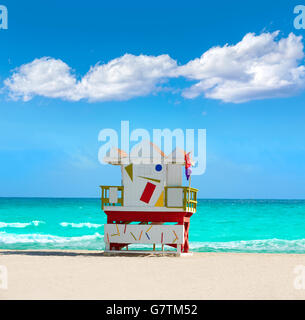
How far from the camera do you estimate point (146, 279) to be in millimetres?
14305

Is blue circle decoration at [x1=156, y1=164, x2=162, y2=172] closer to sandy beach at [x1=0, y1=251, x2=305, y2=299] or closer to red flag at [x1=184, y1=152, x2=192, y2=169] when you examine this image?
red flag at [x1=184, y1=152, x2=192, y2=169]

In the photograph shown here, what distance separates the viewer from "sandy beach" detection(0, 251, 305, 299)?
12031mm

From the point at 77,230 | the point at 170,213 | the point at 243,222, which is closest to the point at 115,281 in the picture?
the point at 170,213

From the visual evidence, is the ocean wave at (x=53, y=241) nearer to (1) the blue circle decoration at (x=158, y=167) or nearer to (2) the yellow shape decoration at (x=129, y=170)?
(2) the yellow shape decoration at (x=129, y=170)

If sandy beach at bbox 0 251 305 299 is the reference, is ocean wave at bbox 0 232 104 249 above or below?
below

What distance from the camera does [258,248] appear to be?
33656 mm

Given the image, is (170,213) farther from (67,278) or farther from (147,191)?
(67,278)

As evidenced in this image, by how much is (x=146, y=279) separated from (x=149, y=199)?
6941 millimetres

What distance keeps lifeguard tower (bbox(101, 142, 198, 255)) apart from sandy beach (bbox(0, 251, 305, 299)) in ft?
5.21

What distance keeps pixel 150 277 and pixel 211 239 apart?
31416mm

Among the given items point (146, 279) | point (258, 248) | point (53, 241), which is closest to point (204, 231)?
point (53, 241)

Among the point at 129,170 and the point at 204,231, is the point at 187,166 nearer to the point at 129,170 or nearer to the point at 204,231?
the point at 129,170

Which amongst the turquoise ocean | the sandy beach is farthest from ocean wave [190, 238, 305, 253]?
the sandy beach
